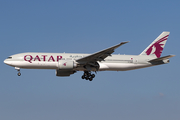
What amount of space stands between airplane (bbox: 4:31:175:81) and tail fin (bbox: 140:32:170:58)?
0.92 metres

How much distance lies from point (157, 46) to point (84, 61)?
1207 cm

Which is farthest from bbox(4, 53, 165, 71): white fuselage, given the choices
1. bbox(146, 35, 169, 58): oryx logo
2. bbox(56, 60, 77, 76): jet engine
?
bbox(146, 35, 169, 58): oryx logo

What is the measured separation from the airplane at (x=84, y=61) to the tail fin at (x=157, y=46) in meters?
0.92

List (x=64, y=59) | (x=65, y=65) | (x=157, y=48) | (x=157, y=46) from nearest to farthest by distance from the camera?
(x=65, y=65), (x=64, y=59), (x=157, y=48), (x=157, y=46)

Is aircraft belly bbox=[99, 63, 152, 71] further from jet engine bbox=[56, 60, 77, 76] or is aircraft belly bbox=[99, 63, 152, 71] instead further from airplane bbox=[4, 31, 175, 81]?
jet engine bbox=[56, 60, 77, 76]

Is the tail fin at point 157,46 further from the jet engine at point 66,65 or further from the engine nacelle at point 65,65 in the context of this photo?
the engine nacelle at point 65,65

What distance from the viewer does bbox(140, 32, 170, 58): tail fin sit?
46.8m

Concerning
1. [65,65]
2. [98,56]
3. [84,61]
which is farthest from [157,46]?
[65,65]

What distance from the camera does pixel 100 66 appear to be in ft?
141

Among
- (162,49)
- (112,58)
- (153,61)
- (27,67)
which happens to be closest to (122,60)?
(112,58)

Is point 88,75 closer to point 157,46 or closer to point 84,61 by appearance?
point 84,61

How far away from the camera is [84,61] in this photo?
4172 cm

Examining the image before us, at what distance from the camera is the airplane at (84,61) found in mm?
41091

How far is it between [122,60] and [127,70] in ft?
5.70
